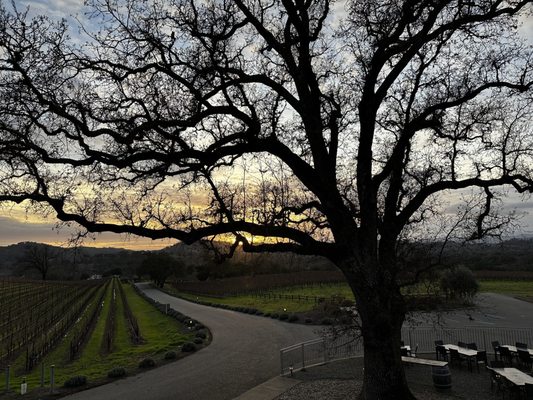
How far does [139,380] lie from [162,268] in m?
81.6

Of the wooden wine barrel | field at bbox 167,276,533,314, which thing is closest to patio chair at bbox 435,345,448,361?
the wooden wine barrel

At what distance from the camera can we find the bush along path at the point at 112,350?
17.5 metres

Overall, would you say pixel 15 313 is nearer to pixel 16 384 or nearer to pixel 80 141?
pixel 16 384

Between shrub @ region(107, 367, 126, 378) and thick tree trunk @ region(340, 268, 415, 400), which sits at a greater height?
thick tree trunk @ region(340, 268, 415, 400)

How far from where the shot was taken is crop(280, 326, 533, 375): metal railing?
59.8ft

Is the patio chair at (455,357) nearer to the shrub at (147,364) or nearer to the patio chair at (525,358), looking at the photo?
the patio chair at (525,358)

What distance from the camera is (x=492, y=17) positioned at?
971 centimetres

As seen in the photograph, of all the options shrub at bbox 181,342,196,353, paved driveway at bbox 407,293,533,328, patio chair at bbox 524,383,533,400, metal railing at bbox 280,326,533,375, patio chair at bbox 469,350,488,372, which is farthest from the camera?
paved driveway at bbox 407,293,533,328

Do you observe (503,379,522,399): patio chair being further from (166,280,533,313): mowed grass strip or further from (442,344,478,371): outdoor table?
(166,280,533,313): mowed grass strip

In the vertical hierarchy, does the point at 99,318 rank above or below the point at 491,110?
below

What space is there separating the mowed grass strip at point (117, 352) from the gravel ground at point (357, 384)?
26.2 ft

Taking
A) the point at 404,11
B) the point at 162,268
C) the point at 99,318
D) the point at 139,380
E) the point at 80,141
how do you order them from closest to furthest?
the point at 404,11, the point at 80,141, the point at 139,380, the point at 99,318, the point at 162,268

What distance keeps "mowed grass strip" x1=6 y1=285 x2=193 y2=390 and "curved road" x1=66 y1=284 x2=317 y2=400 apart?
1.63 meters

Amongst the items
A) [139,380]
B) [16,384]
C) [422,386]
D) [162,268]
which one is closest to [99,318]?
[16,384]
